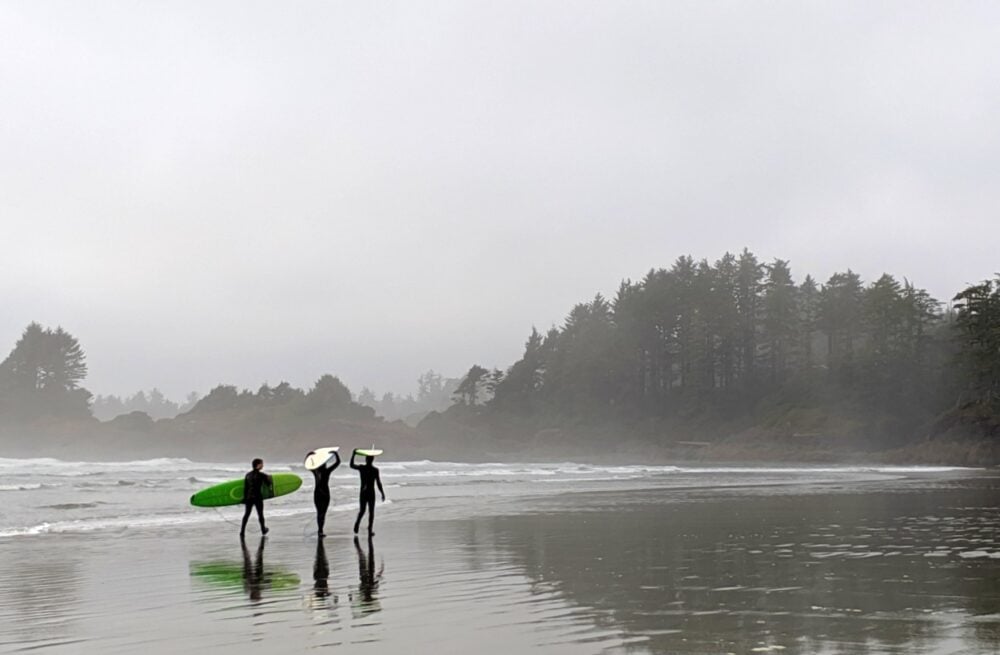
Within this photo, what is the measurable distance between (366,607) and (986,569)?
345 inches

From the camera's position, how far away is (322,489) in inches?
695

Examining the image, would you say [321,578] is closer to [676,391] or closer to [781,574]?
[781,574]

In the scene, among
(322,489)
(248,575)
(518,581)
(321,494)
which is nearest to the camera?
(518,581)

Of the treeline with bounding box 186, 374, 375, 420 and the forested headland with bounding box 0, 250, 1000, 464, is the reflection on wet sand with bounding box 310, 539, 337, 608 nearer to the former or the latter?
the forested headland with bounding box 0, 250, 1000, 464

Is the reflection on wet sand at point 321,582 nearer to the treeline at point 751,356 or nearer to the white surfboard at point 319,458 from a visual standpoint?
the white surfboard at point 319,458

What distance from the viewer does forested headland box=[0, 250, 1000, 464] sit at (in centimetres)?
7875

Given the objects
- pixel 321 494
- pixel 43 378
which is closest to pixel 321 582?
pixel 321 494

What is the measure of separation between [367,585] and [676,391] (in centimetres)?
9370

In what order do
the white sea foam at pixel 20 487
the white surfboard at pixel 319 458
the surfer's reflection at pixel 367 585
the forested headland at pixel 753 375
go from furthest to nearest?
the forested headland at pixel 753 375 → the white sea foam at pixel 20 487 → the white surfboard at pixel 319 458 → the surfer's reflection at pixel 367 585

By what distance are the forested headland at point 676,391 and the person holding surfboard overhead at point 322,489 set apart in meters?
61.5

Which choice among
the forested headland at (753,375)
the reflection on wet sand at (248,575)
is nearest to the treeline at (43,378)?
the forested headland at (753,375)

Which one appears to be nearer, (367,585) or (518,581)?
(367,585)

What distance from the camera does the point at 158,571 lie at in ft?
44.0

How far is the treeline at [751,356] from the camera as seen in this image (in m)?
80.7
